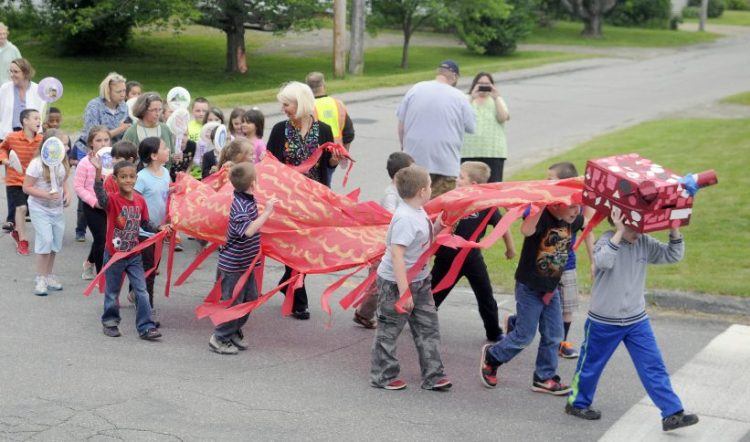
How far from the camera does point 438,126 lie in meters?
9.70

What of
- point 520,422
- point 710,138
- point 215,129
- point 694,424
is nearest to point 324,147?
point 215,129

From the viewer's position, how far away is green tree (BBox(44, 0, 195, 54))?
29297 mm

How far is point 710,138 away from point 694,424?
12.1 m

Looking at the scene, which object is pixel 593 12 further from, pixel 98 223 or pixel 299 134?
pixel 98 223

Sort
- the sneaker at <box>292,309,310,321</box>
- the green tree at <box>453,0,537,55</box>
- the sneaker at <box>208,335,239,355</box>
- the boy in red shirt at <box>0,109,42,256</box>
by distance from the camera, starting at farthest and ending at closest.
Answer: the green tree at <box>453,0,537,55</box> → the boy in red shirt at <box>0,109,42,256</box> → the sneaker at <box>292,309,310,321</box> → the sneaker at <box>208,335,239,355</box>

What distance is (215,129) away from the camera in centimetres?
1029

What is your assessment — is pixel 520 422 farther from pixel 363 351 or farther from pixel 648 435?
pixel 363 351

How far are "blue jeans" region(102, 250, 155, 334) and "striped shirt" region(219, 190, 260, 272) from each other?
0.70 meters

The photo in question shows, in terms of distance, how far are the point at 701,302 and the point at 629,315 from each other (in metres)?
2.82

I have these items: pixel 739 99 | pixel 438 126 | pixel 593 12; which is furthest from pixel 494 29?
pixel 438 126

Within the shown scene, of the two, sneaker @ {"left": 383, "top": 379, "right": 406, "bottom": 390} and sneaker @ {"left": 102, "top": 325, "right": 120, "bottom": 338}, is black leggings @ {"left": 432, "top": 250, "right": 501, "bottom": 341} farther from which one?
sneaker @ {"left": 102, "top": 325, "right": 120, "bottom": 338}

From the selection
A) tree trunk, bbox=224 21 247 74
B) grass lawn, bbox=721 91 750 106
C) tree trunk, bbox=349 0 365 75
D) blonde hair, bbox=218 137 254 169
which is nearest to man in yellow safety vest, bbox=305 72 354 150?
blonde hair, bbox=218 137 254 169

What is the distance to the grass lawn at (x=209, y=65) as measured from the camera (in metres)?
29.0

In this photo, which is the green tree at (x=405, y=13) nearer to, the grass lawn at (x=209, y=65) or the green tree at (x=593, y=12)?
the grass lawn at (x=209, y=65)
